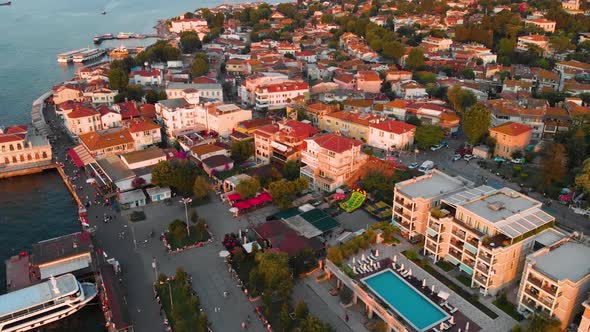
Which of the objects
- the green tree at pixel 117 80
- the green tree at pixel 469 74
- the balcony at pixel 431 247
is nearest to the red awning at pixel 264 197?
the balcony at pixel 431 247

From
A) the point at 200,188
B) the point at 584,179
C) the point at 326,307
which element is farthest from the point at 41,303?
the point at 584,179

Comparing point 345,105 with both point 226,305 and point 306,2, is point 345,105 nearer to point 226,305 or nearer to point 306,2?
point 226,305

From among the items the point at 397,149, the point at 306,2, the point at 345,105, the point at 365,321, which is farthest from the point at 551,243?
the point at 306,2

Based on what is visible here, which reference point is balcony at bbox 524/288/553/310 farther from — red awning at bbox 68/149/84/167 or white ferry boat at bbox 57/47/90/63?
white ferry boat at bbox 57/47/90/63

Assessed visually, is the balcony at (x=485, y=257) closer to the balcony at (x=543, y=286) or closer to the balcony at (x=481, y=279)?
the balcony at (x=481, y=279)

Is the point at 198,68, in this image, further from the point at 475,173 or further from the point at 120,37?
the point at 120,37

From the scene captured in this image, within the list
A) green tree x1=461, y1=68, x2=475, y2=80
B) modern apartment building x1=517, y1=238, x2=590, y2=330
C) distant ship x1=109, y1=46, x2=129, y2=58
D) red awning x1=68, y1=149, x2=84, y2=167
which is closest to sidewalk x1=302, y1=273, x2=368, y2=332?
modern apartment building x1=517, y1=238, x2=590, y2=330
